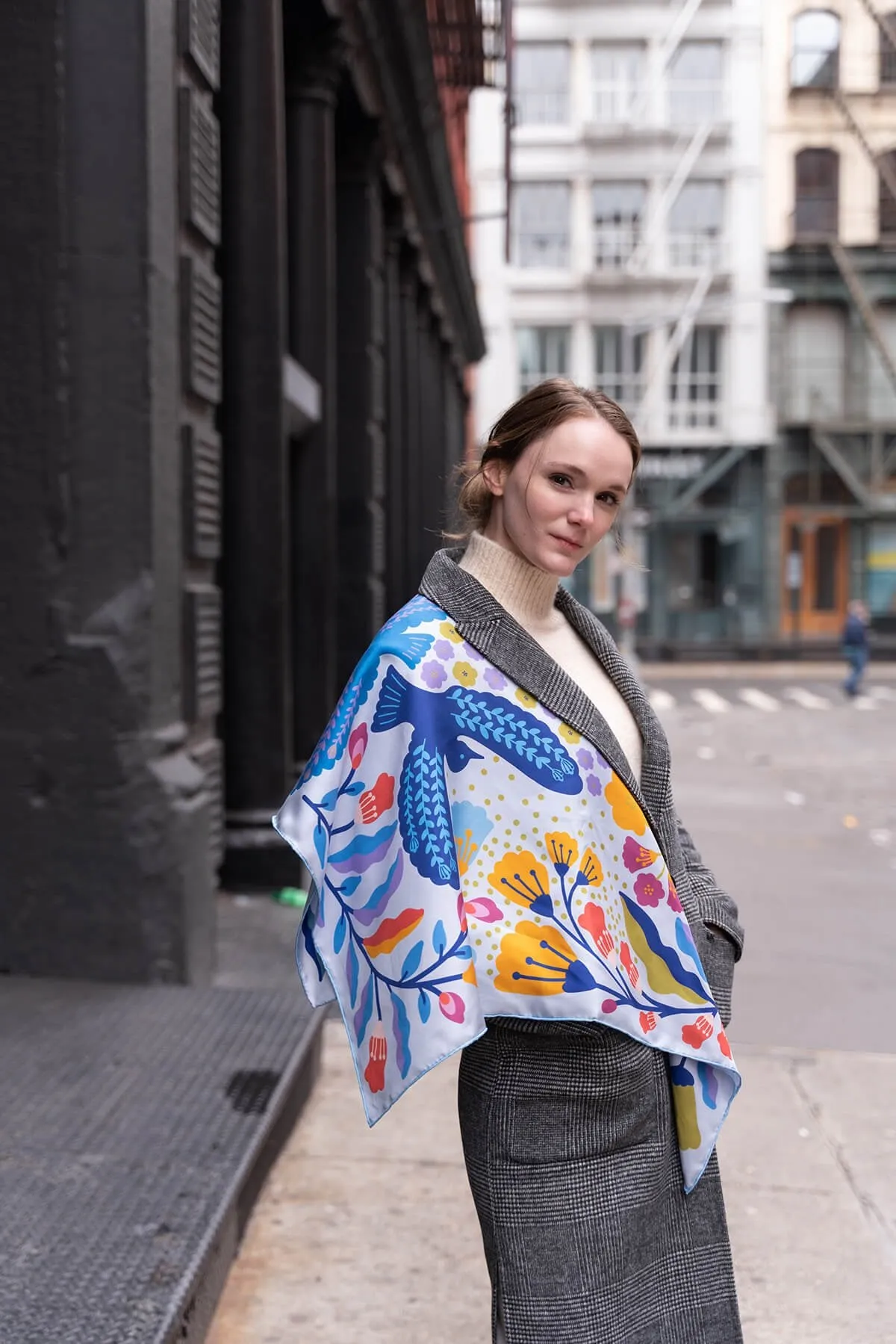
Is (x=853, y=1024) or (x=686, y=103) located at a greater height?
(x=686, y=103)

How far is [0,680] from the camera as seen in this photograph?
4895 millimetres

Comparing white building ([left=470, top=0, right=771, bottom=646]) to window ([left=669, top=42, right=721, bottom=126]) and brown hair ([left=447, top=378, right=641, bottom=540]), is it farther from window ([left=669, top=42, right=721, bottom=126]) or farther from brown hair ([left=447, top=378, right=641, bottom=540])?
brown hair ([left=447, top=378, right=641, bottom=540])

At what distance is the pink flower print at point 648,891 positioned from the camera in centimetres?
211

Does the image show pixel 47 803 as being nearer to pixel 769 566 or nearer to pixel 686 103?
pixel 769 566

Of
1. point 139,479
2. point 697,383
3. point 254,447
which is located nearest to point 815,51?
point 697,383

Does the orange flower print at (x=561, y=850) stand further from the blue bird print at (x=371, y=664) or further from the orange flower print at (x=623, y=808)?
the blue bird print at (x=371, y=664)

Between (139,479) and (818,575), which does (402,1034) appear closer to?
(139,479)

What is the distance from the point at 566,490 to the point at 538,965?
696 millimetres

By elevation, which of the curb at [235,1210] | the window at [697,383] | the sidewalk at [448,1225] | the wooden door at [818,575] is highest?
the window at [697,383]

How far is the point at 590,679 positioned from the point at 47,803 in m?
3.03

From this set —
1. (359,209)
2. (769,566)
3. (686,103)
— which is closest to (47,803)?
(359,209)

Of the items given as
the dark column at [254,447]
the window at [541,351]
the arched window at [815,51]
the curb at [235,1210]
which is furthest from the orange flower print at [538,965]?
the arched window at [815,51]

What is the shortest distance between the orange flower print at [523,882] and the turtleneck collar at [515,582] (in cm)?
39

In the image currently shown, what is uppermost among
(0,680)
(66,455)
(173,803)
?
(66,455)
